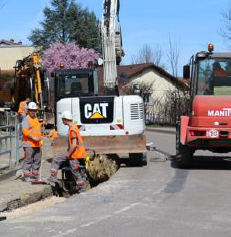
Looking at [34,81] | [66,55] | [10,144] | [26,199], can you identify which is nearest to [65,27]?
[66,55]

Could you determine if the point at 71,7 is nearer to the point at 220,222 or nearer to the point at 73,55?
the point at 73,55

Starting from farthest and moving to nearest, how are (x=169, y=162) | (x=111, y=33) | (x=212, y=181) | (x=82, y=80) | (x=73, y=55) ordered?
1. (x=73, y=55)
2. (x=111, y=33)
3. (x=82, y=80)
4. (x=169, y=162)
5. (x=212, y=181)

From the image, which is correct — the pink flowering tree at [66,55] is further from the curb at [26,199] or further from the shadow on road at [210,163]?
the curb at [26,199]

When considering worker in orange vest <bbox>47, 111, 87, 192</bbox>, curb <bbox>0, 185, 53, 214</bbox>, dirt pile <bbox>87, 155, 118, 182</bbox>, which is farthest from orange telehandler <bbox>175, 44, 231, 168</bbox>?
curb <bbox>0, 185, 53, 214</bbox>

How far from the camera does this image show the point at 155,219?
27.3 feet

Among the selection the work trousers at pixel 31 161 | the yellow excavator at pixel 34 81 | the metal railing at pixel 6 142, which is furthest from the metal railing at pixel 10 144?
the yellow excavator at pixel 34 81

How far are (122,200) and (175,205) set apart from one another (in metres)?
1.05

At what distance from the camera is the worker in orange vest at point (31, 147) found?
12945 mm

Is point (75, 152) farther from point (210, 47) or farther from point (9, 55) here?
point (9, 55)

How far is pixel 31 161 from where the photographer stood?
514 inches

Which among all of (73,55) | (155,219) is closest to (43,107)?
(155,219)

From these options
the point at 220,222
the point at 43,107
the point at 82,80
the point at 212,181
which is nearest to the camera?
the point at 220,222

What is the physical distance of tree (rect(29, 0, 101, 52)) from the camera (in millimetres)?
68875

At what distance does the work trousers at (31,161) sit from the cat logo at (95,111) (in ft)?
7.85
